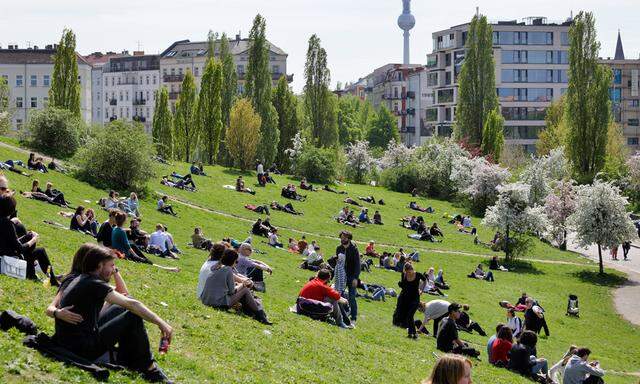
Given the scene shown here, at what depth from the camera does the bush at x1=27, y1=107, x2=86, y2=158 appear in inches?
2085

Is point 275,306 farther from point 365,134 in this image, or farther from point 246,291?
point 365,134

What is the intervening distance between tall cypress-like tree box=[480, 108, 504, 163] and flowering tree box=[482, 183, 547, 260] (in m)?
35.4

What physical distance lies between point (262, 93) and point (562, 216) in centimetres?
3359

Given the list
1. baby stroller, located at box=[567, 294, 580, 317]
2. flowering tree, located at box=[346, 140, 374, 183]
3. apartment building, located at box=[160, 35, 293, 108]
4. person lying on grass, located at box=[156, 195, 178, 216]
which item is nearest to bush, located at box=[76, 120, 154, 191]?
person lying on grass, located at box=[156, 195, 178, 216]

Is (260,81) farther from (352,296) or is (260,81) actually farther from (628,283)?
(352,296)

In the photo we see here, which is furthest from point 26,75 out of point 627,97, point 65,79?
point 627,97

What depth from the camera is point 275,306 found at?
66.1ft

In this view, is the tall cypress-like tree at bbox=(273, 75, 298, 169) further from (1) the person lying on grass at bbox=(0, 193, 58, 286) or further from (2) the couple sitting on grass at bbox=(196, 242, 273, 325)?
(1) the person lying on grass at bbox=(0, 193, 58, 286)

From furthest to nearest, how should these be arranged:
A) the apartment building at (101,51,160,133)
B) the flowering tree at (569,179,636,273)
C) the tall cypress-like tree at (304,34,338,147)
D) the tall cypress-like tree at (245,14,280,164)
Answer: the apartment building at (101,51,160,133), the tall cypress-like tree at (304,34,338,147), the tall cypress-like tree at (245,14,280,164), the flowering tree at (569,179,636,273)

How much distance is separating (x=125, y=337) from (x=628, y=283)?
39054 millimetres

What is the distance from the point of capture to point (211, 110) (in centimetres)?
7525

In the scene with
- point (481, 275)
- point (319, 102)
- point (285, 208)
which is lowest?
point (481, 275)

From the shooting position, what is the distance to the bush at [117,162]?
45.6m

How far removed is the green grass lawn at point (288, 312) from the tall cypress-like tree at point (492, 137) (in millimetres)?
27174
